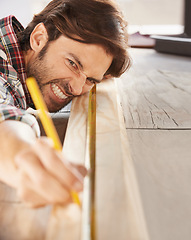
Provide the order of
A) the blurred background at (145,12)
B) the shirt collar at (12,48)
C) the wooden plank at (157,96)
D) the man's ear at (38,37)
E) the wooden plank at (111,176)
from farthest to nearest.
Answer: the blurred background at (145,12)
the man's ear at (38,37)
the shirt collar at (12,48)
the wooden plank at (157,96)
the wooden plank at (111,176)

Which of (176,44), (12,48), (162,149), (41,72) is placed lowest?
(176,44)

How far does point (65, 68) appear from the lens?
1.28 meters

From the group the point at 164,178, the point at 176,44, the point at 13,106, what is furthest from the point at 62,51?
the point at 176,44

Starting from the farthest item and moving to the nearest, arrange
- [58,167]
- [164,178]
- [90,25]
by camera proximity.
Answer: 1. [90,25]
2. [164,178]
3. [58,167]

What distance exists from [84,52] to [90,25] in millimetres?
194

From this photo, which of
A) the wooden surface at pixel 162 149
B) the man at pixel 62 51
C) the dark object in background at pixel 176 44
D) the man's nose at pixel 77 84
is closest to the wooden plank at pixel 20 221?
the wooden surface at pixel 162 149

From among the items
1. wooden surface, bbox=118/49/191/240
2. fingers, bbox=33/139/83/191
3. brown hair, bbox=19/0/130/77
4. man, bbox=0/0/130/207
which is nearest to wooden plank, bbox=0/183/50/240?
fingers, bbox=33/139/83/191

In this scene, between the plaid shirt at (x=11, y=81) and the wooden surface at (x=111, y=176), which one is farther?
the plaid shirt at (x=11, y=81)

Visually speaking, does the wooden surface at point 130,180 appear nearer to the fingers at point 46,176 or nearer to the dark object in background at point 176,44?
the fingers at point 46,176

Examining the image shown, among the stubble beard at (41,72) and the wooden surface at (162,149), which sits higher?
the stubble beard at (41,72)

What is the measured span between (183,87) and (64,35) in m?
0.75

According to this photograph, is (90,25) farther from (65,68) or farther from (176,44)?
(176,44)

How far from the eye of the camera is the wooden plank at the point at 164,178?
54 cm

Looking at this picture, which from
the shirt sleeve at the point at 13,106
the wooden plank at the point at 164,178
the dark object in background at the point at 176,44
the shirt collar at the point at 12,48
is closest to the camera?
the wooden plank at the point at 164,178
